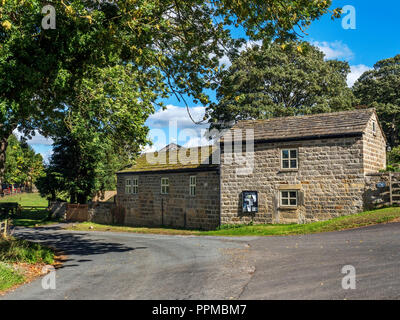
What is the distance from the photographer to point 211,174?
88.4ft

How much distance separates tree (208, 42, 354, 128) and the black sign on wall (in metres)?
13.2

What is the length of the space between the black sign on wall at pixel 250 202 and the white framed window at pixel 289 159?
101 inches

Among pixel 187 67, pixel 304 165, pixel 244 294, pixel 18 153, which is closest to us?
pixel 244 294

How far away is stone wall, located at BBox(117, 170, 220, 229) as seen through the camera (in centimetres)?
2677

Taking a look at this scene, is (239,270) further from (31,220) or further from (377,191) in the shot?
(31,220)

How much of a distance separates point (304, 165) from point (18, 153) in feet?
204

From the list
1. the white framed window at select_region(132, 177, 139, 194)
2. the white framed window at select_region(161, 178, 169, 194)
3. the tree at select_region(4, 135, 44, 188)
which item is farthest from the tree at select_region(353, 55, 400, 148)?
the tree at select_region(4, 135, 44, 188)

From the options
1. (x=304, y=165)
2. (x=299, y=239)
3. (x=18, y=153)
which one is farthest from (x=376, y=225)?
(x=18, y=153)

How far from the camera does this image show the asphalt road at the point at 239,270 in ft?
26.0

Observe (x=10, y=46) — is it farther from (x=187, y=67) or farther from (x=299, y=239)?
(x=299, y=239)

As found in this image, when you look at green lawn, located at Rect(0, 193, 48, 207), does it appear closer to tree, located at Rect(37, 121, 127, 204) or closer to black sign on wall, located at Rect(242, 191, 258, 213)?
tree, located at Rect(37, 121, 127, 204)

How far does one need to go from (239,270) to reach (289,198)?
13221 millimetres

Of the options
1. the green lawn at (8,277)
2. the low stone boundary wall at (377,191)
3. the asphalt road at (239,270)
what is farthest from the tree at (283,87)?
the green lawn at (8,277)

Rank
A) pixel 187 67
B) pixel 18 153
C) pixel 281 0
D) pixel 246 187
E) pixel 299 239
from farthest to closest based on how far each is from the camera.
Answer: pixel 18 153, pixel 246 187, pixel 299 239, pixel 187 67, pixel 281 0
